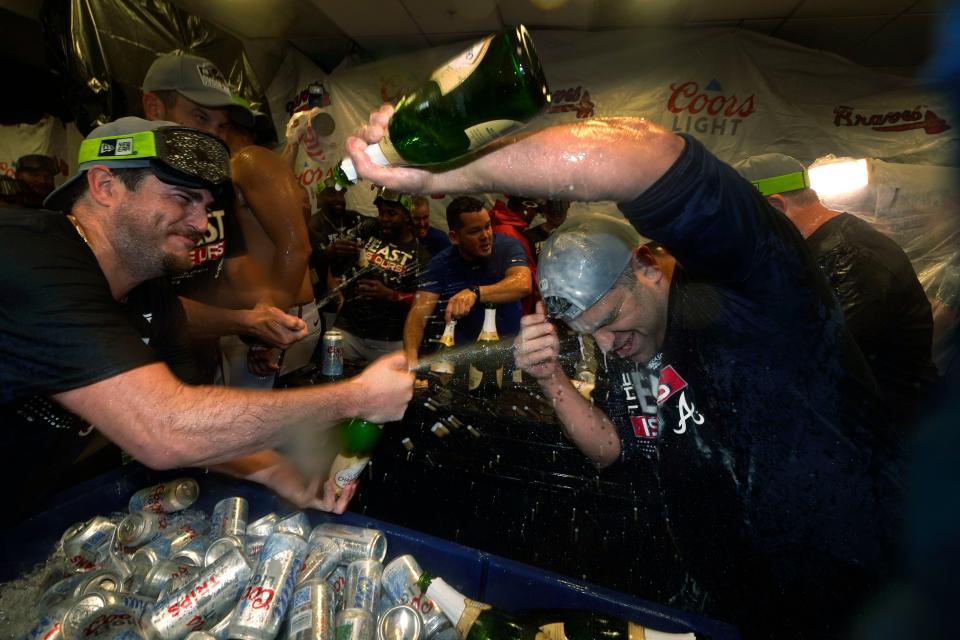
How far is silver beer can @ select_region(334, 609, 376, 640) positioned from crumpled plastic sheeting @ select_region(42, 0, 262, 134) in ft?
15.4

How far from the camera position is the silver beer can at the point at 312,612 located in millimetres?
1439

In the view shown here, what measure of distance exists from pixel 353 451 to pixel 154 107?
8.95 feet

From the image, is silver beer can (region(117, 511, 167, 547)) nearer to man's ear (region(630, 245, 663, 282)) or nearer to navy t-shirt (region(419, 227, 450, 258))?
man's ear (region(630, 245, 663, 282))

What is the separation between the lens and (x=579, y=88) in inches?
256

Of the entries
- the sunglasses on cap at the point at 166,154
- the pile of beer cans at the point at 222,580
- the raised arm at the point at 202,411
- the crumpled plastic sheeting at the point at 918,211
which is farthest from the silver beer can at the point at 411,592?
the crumpled plastic sheeting at the point at 918,211

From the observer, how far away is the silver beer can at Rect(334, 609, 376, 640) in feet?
4.83

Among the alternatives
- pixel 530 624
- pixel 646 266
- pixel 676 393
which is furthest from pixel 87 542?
pixel 646 266

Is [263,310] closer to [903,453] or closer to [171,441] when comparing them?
[171,441]

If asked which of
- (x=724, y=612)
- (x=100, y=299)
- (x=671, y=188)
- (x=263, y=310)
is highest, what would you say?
(x=671, y=188)

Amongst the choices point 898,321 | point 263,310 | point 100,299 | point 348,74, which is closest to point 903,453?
point 898,321

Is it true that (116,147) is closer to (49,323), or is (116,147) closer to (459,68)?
(49,323)

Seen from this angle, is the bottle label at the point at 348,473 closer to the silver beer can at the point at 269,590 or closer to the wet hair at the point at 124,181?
the silver beer can at the point at 269,590

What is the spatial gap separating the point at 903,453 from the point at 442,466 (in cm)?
195

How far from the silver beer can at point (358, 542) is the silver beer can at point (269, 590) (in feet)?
0.54
